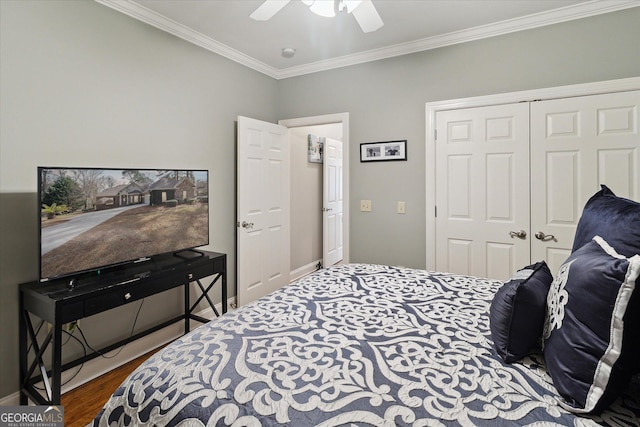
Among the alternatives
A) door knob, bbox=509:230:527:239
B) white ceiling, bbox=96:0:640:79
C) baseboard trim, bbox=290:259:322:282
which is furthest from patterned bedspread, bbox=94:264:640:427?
baseboard trim, bbox=290:259:322:282

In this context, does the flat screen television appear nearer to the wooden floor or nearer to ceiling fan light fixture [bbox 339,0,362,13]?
the wooden floor

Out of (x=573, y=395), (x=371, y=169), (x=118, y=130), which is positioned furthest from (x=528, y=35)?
(x=118, y=130)

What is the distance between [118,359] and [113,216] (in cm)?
116

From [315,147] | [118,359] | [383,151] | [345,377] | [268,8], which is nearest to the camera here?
[345,377]

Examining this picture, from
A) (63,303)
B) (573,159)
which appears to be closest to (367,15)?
(573,159)

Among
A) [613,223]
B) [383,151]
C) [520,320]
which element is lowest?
[520,320]

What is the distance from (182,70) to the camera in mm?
2926

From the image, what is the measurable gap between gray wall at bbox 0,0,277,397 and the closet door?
112 inches

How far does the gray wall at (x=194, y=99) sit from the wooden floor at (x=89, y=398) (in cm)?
31

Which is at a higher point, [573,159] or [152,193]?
[573,159]

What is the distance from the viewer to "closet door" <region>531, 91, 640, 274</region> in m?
2.47

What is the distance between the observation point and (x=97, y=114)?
2344 mm

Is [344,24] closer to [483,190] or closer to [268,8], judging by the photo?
[268,8]

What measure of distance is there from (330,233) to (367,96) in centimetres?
249
